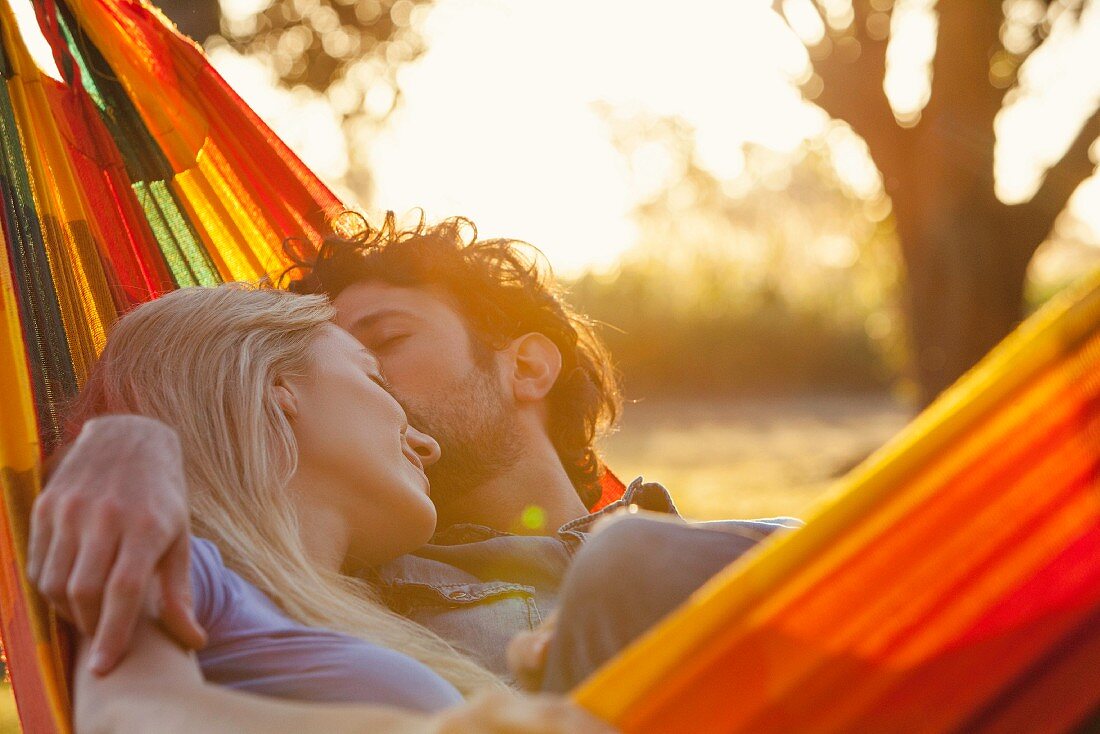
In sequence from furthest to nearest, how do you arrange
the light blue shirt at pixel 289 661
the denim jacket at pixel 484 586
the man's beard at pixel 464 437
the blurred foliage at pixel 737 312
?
the blurred foliage at pixel 737 312
the man's beard at pixel 464 437
the denim jacket at pixel 484 586
the light blue shirt at pixel 289 661

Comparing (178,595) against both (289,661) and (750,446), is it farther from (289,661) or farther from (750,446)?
(750,446)

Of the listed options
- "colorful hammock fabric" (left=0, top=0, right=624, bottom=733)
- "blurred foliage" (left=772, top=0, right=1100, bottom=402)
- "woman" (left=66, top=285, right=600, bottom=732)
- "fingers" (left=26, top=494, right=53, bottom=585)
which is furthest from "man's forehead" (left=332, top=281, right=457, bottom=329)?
"blurred foliage" (left=772, top=0, right=1100, bottom=402)

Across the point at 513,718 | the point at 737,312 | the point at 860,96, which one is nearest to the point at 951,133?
the point at 860,96

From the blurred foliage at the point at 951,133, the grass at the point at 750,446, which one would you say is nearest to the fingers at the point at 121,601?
the blurred foliage at the point at 951,133

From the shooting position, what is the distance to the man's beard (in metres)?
2.04

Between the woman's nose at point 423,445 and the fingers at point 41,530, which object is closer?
the fingers at point 41,530

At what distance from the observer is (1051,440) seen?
88 cm

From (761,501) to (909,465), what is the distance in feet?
21.0

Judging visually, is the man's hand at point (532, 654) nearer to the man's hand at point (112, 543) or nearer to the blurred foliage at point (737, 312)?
the man's hand at point (112, 543)

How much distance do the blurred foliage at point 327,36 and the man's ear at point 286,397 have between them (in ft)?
19.4

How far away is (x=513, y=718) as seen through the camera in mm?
655

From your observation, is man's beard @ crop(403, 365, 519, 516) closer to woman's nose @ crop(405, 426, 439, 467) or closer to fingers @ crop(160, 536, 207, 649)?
woman's nose @ crop(405, 426, 439, 467)

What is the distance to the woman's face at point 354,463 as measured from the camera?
141 cm

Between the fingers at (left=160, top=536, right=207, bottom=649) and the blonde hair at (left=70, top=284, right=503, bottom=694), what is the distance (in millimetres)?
214
